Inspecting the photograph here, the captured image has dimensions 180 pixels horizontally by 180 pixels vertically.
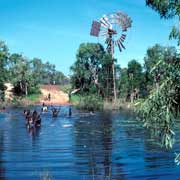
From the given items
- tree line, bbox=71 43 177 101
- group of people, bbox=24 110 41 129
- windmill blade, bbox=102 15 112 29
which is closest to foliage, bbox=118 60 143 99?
tree line, bbox=71 43 177 101

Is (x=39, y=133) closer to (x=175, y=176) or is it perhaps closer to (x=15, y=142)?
(x=15, y=142)

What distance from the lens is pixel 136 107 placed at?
45.8 ft

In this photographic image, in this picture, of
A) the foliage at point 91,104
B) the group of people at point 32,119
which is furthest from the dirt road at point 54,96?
the group of people at point 32,119

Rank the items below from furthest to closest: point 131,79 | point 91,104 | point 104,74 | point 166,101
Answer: point 104,74 → point 131,79 → point 91,104 → point 166,101

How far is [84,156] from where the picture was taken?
2766cm

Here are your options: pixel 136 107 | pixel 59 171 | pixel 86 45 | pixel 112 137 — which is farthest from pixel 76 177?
pixel 86 45

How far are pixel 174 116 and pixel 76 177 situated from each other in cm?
855

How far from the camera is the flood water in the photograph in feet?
72.5

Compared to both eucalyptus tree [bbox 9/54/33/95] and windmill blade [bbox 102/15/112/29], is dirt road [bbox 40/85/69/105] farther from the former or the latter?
windmill blade [bbox 102/15/112/29]

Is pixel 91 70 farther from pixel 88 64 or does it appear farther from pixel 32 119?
pixel 32 119

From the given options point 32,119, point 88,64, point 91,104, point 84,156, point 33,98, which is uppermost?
point 88,64

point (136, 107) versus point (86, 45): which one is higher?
point (86, 45)

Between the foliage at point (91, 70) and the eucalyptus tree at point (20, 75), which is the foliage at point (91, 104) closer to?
the foliage at point (91, 70)

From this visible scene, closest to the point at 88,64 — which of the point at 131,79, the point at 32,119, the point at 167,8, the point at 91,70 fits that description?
the point at 91,70
